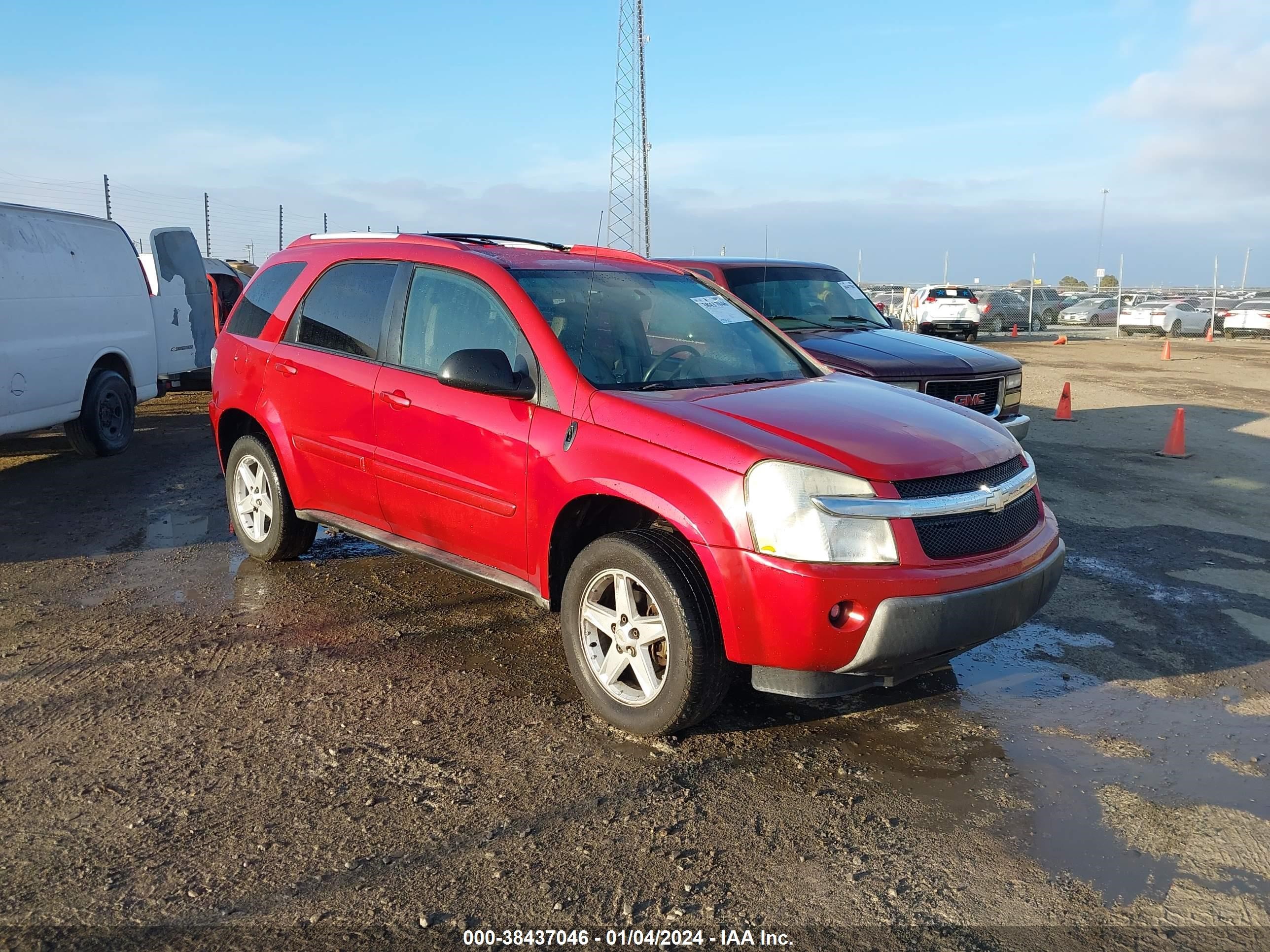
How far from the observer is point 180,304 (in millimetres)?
12055

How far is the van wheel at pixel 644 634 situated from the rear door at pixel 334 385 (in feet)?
4.91

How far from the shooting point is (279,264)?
6.06 metres

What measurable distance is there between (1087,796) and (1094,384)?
1561 centimetres

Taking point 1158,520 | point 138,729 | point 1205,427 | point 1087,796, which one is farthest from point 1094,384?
point 138,729

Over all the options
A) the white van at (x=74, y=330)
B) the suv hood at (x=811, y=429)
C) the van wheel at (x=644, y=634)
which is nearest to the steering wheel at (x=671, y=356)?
the suv hood at (x=811, y=429)

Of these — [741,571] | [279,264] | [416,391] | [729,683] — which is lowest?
[729,683]

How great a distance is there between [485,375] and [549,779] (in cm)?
160

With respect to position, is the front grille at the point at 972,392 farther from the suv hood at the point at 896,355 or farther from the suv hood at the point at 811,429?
the suv hood at the point at 811,429

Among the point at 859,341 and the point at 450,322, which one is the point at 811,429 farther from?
the point at 859,341

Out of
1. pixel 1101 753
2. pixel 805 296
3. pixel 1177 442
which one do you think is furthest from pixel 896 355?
pixel 1101 753

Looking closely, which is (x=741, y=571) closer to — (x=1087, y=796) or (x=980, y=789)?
(x=980, y=789)

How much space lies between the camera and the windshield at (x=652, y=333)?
443 centimetres

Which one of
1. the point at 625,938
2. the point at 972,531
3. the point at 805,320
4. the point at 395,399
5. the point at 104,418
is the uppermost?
the point at 805,320

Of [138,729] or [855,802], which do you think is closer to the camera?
[855,802]
